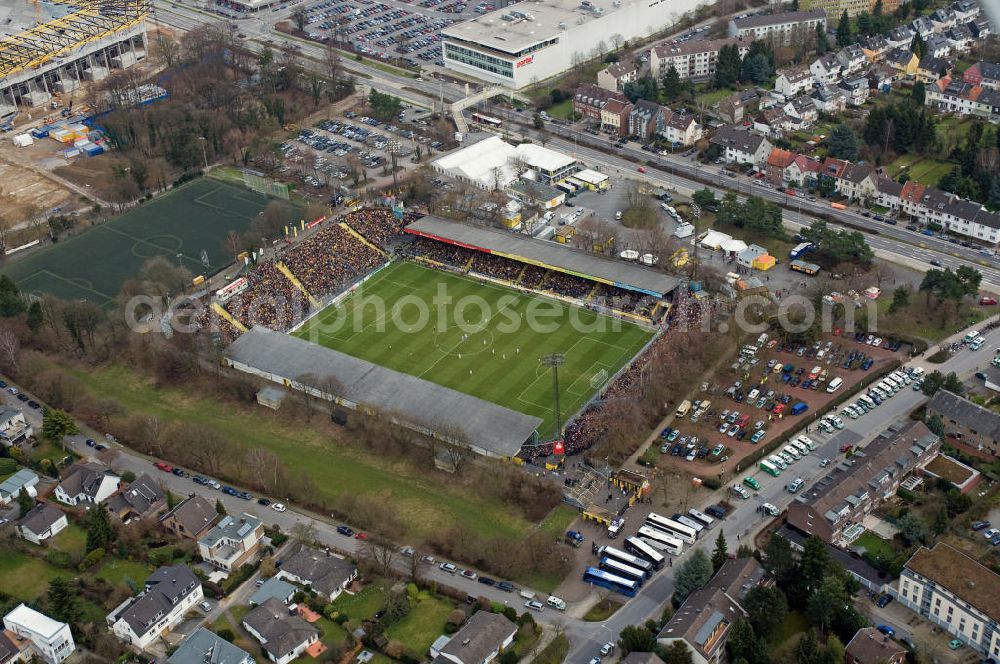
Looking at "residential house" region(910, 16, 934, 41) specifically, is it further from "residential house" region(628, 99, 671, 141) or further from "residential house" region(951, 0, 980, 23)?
"residential house" region(628, 99, 671, 141)

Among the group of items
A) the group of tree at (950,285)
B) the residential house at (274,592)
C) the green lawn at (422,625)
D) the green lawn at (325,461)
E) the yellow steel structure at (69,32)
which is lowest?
the green lawn at (325,461)

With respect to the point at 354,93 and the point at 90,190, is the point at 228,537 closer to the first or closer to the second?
the point at 90,190

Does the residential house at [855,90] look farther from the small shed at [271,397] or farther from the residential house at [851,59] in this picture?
the small shed at [271,397]

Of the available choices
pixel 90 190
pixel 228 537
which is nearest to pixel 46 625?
pixel 228 537

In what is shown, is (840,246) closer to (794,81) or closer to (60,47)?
(794,81)

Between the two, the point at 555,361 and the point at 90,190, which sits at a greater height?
the point at 555,361

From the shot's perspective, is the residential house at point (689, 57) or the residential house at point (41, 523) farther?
the residential house at point (689, 57)

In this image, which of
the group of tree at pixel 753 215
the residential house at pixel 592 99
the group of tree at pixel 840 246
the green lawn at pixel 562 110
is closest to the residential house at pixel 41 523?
the group of tree at pixel 753 215
